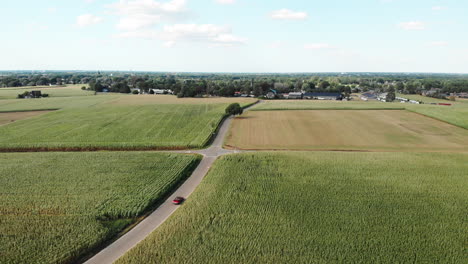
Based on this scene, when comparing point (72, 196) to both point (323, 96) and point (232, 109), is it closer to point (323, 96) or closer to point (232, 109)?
point (232, 109)

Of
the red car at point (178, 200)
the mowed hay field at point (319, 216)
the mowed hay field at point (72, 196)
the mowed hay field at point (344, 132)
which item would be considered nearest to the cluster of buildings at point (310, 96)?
the mowed hay field at point (344, 132)

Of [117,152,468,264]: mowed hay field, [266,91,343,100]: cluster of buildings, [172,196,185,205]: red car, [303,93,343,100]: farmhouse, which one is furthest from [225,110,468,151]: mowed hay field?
[303,93,343,100]: farmhouse

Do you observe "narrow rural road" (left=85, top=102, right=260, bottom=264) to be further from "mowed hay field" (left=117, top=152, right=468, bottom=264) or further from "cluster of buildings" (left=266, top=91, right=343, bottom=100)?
"cluster of buildings" (left=266, top=91, right=343, bottom=100)

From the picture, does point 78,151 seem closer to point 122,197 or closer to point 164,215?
point 122,197

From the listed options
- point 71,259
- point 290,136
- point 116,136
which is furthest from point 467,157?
point 116,136

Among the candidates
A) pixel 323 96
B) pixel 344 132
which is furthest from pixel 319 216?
pixel 323 96

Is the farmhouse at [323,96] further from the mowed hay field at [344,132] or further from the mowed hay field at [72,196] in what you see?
the mowed hay field at [72,196]
